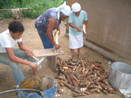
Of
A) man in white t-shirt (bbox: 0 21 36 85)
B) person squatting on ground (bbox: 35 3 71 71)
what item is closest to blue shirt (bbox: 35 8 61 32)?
person squatting on ground (bbox: 35 3 71 71)

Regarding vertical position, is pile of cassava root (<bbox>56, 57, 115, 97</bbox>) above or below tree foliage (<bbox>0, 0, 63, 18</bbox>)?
below

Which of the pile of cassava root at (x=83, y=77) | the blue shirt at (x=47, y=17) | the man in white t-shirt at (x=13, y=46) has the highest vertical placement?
the blue shirt at (x=47, y=17)

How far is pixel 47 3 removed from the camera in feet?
35.4

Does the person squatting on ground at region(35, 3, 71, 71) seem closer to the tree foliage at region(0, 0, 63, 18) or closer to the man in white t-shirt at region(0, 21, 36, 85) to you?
the man in white t-shirt at region(0, 21, 36, 85)

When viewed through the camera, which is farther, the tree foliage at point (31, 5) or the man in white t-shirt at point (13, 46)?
the tree foliage at point (31, 5)

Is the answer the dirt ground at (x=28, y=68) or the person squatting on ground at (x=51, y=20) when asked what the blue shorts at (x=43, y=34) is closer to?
the person squatting on ground at (x=51, y=20)

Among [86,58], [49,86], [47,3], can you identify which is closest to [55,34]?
[86,58]

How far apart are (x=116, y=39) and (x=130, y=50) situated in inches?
21.7

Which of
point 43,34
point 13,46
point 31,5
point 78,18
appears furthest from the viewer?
point 31,5

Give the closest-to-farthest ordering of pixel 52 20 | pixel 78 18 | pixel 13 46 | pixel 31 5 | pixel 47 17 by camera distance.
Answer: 1. pixel 13 46
2. pixel 52 20
3. pixel 47 17
4. pixel 78 18
5. pixel 31 5

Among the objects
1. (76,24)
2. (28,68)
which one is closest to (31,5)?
(76,24)

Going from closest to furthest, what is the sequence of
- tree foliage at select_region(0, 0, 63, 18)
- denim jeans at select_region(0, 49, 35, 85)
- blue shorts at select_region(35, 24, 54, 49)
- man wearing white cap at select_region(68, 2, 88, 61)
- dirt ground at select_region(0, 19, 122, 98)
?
denim jeans at select_region(0, 49, 35, 85) → dirt ground at select_region(0, 19, 122, 98) → blue shorts at select_region(35, 24, 54, 49) → man wearing white cap at select_region(68, 2, 88, 61) → tree foliage at select_region(0, 0, 63, 18)

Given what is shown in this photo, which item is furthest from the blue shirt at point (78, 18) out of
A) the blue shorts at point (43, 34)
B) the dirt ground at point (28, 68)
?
the dirt ground at point (28, 68)

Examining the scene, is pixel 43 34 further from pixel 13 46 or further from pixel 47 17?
pixel 13 46
